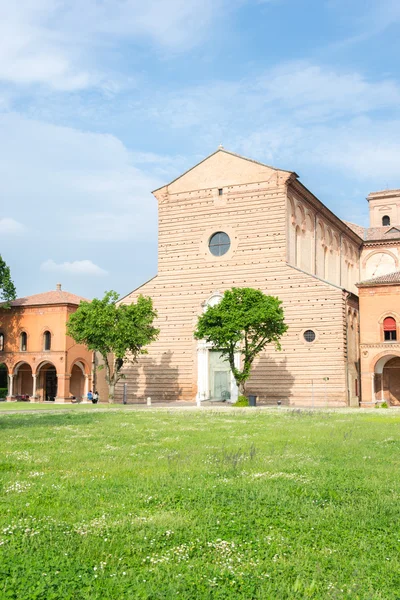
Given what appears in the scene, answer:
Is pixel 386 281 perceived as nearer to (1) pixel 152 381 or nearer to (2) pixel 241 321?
(2) pixel 241 321

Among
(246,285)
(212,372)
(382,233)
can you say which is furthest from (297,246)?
(382,233)

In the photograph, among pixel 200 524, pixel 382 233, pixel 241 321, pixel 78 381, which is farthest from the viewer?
pixel 382 233

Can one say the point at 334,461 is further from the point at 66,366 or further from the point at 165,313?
the point at 66,366

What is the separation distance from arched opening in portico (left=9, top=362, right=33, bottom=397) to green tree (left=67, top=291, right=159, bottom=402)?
45.8 ft

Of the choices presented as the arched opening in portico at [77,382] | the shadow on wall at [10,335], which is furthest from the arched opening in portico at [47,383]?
the shadow on wall at [10,335]

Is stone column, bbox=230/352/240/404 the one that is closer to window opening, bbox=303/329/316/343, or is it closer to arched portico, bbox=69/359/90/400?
window opening, bbox=303/329/316/343

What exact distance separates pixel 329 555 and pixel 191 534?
1244mm

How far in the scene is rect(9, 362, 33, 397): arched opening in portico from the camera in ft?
166

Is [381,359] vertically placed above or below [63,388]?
above

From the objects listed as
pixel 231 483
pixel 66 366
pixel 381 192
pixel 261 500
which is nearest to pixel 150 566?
pixel 261 500

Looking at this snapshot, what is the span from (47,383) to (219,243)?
781 inches

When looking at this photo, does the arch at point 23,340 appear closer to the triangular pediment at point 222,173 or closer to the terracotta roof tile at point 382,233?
the triangular pediment at point 222,173

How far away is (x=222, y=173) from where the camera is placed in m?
41.1

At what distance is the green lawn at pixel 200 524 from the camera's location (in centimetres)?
450
